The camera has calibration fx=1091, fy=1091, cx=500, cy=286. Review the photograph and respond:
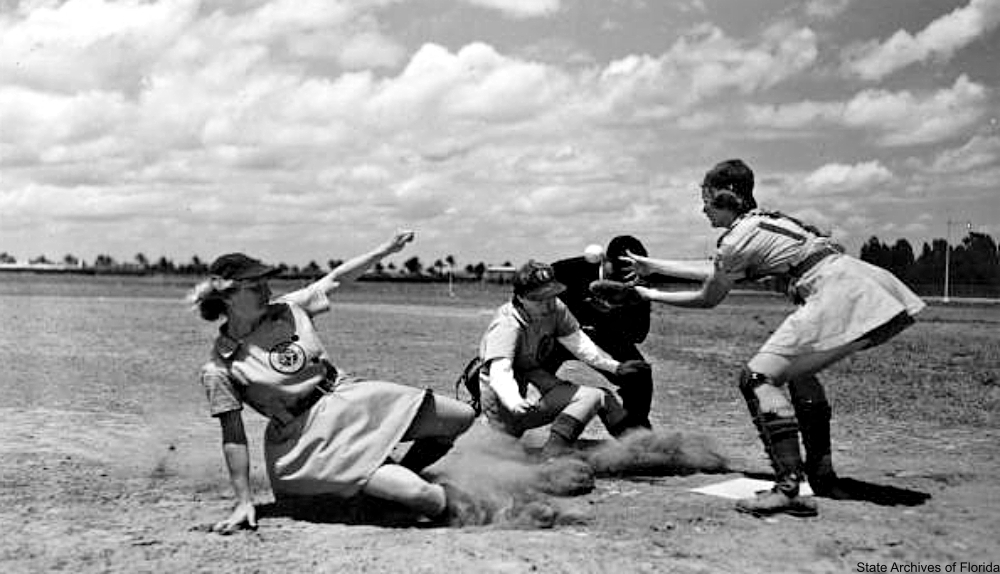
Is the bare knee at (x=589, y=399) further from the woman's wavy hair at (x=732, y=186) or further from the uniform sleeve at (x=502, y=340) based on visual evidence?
the woman's wavy hair at (x=732, y=186)

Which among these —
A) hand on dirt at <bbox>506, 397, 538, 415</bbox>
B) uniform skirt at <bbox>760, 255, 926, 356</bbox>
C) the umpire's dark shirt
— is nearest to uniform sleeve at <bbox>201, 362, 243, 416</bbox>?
hand on dirt at <bbox>506, 397, 538, 415</bbox>

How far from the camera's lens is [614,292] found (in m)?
6.91

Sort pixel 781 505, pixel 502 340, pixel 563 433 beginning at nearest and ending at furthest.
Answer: pixel 781 505
pixel 502 340
pixel 563 433

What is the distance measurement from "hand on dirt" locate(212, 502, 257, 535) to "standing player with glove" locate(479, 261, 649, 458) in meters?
1.79

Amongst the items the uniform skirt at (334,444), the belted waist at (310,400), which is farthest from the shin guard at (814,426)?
the belted waist at (310,400)

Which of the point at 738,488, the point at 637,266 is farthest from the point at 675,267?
the point at 738,488

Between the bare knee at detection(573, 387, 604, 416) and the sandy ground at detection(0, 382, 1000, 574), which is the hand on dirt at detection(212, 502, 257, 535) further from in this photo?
the bare knee at detection(573, 387, 604, 416)

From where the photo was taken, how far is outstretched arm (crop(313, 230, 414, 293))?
610 cm

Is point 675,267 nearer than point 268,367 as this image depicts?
No

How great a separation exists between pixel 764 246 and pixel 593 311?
210 centimetres

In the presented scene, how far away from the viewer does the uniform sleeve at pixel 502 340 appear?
664cm

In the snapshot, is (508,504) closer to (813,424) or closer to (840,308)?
(813,424)

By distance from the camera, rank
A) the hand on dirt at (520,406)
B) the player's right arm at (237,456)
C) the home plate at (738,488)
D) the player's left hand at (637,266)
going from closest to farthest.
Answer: the player's right arm at (237,456), the home plate at (738,488), the hand on dirt at (520,406), the player's left hand at (637,266)

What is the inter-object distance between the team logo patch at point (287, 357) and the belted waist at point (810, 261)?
2623mm
